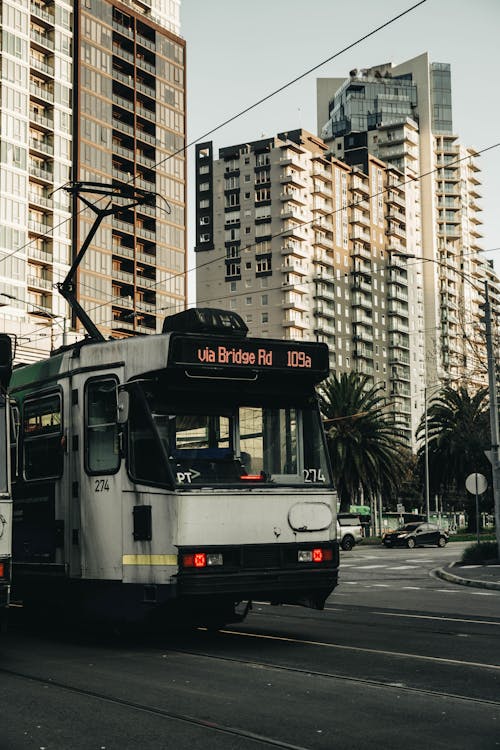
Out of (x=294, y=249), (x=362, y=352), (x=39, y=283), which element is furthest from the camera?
(x=362, y=352)

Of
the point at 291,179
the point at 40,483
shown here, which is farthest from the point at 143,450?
the point at 291,179

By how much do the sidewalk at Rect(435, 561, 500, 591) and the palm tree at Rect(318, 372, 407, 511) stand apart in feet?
78.3

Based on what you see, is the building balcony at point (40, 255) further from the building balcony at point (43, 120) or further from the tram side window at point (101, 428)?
the tram side window at point (101, 428)

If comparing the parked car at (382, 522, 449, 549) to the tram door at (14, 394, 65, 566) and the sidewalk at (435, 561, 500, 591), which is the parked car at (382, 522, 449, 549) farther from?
the tram door at (14, 394, 65, 566)

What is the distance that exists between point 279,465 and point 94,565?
7.48 ft

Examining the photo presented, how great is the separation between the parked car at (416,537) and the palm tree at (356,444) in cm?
405

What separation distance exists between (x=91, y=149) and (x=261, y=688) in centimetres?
8489

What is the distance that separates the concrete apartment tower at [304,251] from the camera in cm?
12888

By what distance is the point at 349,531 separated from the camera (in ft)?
171

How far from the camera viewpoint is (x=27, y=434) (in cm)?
1318

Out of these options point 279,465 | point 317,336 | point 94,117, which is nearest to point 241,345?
point 279,465

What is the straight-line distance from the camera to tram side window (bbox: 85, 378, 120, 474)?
11.3m

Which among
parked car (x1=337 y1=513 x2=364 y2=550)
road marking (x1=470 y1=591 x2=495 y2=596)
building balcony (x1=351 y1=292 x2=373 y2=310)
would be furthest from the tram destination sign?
building balcony (x1=351 y1=292 x2=373 y2=310)

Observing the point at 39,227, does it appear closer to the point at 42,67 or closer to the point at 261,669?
the point at 42,67
